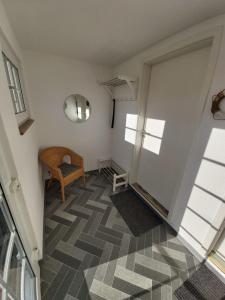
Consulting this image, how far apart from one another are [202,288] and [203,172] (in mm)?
1047

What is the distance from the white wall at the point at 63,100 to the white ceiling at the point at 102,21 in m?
0.32

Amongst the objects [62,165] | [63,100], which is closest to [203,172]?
[62,165]

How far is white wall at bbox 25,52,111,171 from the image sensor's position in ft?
A: 6.92

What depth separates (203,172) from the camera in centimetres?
129

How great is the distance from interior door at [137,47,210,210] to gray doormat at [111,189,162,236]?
0.81 feet

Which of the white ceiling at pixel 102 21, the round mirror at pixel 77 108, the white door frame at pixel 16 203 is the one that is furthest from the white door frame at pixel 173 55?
the white door frame at pixel 16 203

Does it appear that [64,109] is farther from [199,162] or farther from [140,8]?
[199,162]

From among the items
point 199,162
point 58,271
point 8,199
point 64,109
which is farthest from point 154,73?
point 58,271

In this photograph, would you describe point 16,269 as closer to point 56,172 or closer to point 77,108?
point 56,172

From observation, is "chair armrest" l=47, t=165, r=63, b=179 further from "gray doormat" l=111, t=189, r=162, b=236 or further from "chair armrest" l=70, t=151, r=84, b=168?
"gray doormat" l=111, t=189, r=162, b=236

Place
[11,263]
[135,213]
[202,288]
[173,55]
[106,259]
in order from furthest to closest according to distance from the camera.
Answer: [135,213], [173,55], [106,259], [202,288], [11,263]

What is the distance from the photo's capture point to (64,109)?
7.90ft

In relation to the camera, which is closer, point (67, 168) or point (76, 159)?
point (67, 168)

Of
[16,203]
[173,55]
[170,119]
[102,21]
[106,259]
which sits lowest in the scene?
[106,259]
